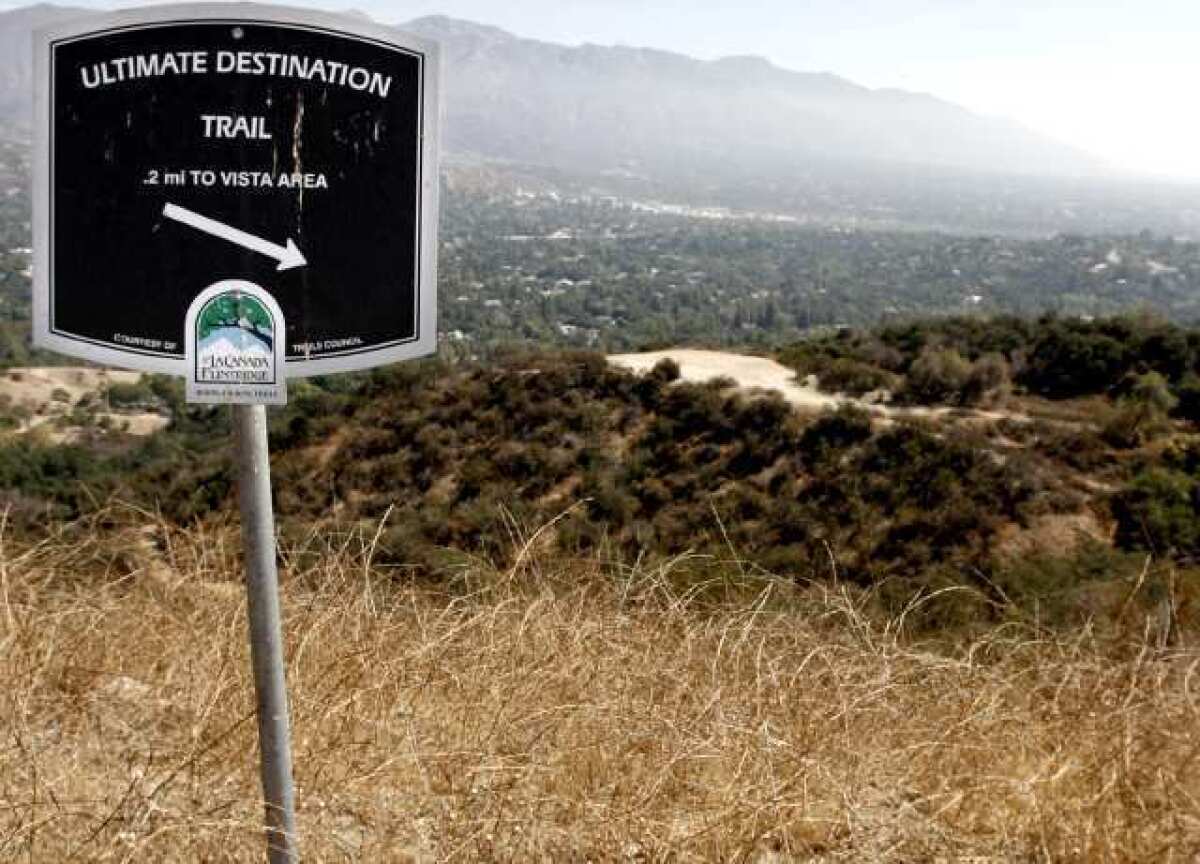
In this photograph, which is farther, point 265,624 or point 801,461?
point 801,461

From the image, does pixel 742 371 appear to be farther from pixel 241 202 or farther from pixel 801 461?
pixel 241 202

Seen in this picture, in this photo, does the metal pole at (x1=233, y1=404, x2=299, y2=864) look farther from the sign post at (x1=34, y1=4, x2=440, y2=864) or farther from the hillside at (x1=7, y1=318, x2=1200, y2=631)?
the hillside at (x1=7, y1=318, x2=1200, y2=631)

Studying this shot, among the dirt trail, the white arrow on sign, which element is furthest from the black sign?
the dirt trail

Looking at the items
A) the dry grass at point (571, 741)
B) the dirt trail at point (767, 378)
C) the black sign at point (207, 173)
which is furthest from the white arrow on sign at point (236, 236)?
the dirt trail at point (767, 378)

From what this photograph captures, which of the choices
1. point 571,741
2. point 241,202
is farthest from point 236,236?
point 571,741

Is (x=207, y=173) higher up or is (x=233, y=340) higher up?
(x=207, y=173)

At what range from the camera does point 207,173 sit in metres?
1.70

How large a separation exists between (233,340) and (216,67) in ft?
1.39

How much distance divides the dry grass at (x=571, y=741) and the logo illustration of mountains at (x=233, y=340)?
2.39ft

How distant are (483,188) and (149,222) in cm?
18358

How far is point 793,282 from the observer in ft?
298

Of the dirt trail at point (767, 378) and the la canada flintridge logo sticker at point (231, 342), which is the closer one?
the la canada flintridge logo sticker at point (231, 342)

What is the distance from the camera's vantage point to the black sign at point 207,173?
1.69 metres

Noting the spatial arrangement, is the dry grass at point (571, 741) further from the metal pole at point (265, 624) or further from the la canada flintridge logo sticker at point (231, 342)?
the la canada flintridge logo sticker at point (231, 342)
